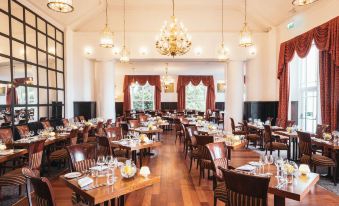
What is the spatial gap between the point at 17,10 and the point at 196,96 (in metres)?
13.8

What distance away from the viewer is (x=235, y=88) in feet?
34.9

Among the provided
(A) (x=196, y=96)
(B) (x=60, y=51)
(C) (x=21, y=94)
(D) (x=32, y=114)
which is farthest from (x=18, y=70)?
(A) (x=196, y=96)

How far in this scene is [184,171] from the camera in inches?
219

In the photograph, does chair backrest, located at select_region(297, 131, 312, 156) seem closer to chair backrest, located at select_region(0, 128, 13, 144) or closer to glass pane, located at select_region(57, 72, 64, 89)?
chair backrest, located at select_region(0, 128, 13, 144)

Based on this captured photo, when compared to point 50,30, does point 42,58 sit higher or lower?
lower

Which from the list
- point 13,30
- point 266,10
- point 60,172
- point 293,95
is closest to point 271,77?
point 293,95

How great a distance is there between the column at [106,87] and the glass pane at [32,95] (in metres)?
3.44

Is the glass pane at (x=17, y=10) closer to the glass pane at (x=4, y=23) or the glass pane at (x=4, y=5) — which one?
the glass pane at (x=4, y=5)

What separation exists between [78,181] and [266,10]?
29.7 ft

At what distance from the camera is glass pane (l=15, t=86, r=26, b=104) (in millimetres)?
6646

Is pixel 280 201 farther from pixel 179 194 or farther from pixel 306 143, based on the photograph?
pixel 306 143

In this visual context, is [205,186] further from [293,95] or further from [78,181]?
[293,95]

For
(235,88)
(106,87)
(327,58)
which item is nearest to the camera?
(327,58)

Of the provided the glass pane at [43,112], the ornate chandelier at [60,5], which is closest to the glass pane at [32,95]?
the glass pane at [43,112]
